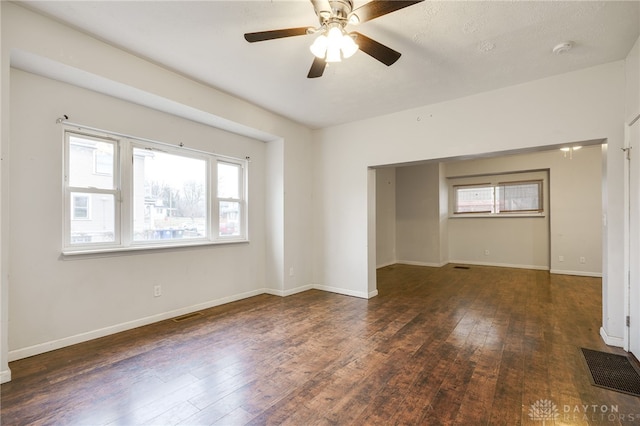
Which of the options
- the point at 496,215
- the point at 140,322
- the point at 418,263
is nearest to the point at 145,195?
the point at 140,322

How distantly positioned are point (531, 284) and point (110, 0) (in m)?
6.67

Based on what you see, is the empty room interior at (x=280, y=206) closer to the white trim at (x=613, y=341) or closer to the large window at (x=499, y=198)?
the white trim at (x=613, y=341)

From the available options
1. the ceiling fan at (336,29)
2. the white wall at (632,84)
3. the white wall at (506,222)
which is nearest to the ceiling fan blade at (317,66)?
the ceiling fan at (336,29)

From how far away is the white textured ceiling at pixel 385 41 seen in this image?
7.00ft

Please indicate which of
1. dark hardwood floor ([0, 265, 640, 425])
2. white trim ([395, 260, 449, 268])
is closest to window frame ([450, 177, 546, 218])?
white trim ([395, 260, 449, 268])

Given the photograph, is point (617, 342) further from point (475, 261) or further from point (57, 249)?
point (57, 249)

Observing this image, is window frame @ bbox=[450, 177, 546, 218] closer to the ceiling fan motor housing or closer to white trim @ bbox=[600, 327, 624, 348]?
white trim @ bbox=[600, 327, 624, 348]

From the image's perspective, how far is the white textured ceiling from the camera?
7.00 feet

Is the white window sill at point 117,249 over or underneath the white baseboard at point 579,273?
over

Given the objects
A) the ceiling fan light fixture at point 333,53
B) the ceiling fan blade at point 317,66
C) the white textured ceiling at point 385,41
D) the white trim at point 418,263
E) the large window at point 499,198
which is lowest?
the white trim at point 418,263

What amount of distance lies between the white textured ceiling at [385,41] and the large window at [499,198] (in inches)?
171

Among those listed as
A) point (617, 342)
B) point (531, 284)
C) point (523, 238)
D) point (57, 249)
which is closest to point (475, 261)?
point (523, 238)

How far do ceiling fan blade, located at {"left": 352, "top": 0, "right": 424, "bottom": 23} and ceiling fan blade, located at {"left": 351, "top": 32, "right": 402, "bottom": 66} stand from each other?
0.16 meters

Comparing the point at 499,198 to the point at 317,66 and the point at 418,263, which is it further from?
the point at 317,66
